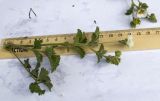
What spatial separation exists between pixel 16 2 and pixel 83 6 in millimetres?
271

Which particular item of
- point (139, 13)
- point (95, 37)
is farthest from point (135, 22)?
point (95, 37)

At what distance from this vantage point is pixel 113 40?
120 centimetres

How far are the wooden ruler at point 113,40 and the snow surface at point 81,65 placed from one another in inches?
0.9

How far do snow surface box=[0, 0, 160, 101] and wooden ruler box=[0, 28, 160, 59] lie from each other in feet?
0.07

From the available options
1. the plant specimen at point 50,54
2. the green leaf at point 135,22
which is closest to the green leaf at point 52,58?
the plant specimen at point 50,54

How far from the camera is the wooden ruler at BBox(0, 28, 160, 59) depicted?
1.19m

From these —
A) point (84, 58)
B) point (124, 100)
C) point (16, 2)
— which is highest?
point (16, 2)

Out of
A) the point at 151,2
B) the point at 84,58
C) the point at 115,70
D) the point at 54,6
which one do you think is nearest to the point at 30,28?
the point at 54,6

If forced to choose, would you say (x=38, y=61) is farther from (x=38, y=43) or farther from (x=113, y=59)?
(x=113, y=59)

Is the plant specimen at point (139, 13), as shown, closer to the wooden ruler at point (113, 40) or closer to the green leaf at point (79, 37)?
the wooden ruler at point (113, 40)

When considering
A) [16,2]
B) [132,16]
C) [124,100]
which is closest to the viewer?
[124,100]

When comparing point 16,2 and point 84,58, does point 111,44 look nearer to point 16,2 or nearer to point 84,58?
point 84,58

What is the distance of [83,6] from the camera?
1305 mm

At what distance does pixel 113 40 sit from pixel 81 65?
14cm
